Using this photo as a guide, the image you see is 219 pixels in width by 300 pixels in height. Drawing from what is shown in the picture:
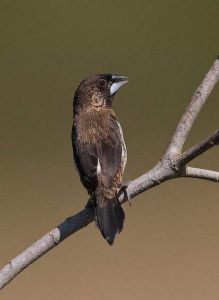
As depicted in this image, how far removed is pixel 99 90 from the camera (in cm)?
534

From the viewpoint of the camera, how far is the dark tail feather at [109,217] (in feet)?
14.1

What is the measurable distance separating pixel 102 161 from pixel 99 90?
87 cm

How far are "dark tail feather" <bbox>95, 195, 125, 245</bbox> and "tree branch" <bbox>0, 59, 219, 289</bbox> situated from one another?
224 mm

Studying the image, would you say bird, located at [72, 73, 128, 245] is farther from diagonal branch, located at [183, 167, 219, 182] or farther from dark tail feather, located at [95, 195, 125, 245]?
diagonal branch, located at [183, 167, 219, 182]

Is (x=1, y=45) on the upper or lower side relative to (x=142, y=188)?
upper

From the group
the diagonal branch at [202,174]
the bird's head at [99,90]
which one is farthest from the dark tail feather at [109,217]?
the bird's head at [99,90]

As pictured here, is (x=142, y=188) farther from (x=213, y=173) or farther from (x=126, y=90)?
(x=126, y=90)

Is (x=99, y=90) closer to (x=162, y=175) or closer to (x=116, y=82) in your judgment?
(x=116, y=82)

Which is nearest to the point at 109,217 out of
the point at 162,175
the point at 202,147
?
the point at 162,175

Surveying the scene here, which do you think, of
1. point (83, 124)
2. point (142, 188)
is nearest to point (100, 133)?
point (83, 124)

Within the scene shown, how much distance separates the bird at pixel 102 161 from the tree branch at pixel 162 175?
29cm

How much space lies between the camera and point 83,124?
5004 mm

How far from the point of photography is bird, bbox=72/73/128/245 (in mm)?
4375

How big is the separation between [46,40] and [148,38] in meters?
0.83
